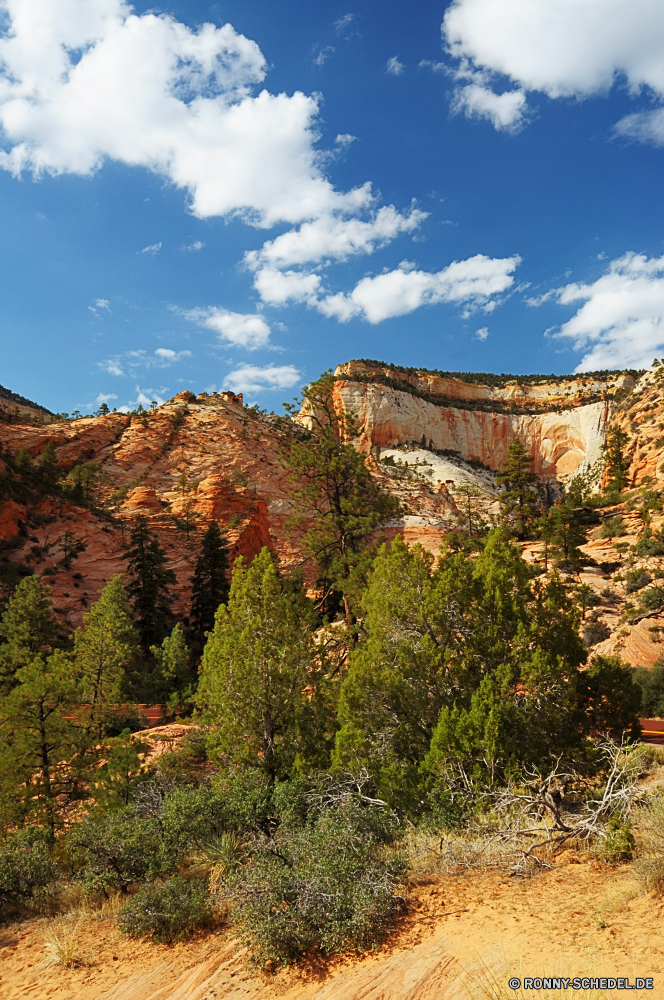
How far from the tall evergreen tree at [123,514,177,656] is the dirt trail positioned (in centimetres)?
2618

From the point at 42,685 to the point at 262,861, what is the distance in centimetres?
832

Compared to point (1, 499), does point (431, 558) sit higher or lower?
lower

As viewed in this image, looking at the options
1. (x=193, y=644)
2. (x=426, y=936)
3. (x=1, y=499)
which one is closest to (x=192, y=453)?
(x=1, y=499)

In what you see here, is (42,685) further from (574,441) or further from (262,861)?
(574,441)

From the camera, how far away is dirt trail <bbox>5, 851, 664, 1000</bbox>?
4250 millimetres

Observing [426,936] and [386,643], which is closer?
[426,936]

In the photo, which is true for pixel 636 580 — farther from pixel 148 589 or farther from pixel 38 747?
Answer: pixel 38 747

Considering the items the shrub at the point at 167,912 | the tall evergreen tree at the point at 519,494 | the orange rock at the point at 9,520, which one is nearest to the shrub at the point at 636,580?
the tall evergreen tree at the point at 519,494

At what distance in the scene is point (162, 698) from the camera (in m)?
24.7

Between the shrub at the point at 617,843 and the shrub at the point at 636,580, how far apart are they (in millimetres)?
29714

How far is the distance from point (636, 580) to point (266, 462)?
130 ft

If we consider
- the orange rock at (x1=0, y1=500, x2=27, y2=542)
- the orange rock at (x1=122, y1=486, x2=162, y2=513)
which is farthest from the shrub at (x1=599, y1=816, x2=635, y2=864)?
the orange rock at (x1=122, y1=486, x2=162, y2=513)

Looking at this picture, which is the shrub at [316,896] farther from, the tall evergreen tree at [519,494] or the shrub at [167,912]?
the tall evergreen tree at [519,494]

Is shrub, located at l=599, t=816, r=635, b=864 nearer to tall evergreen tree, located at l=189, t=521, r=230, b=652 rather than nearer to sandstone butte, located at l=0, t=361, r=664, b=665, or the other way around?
sandstone butte, located at l=0, t=361, r=664, b=665
